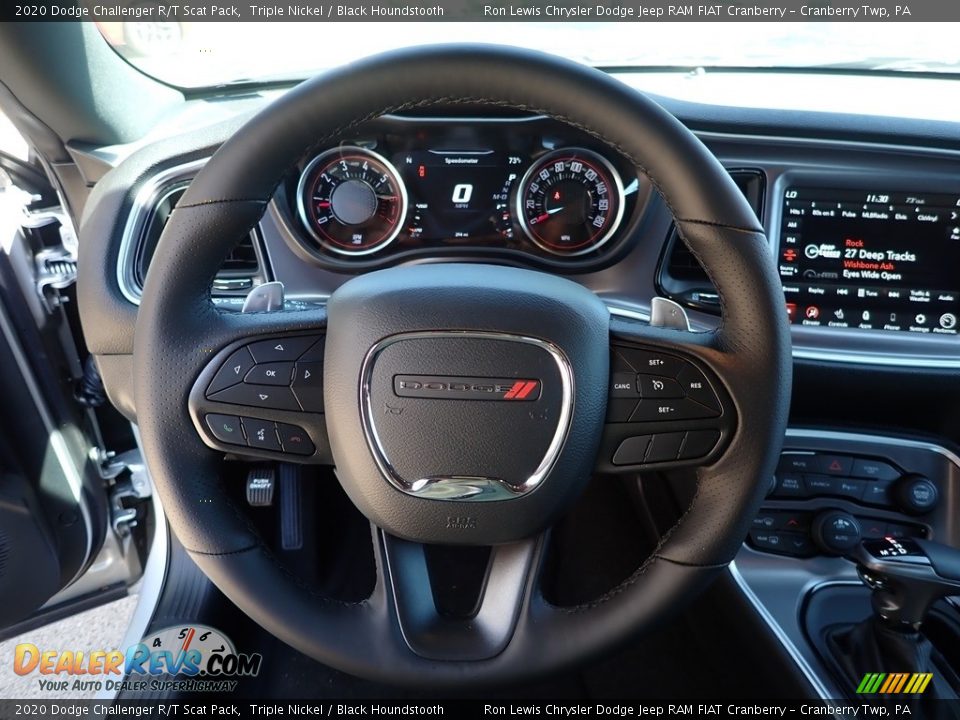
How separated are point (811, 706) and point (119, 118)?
1748mm

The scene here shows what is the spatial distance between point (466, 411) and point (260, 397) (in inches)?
10.6

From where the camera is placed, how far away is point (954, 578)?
1.09m

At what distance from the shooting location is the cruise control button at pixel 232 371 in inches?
36.4

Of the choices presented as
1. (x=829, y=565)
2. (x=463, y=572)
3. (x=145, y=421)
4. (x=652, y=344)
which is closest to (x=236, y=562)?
(x=145, y=421)

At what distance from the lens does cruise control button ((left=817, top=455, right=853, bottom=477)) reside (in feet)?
5.12

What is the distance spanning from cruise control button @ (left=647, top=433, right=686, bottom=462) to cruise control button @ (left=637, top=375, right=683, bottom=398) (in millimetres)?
52

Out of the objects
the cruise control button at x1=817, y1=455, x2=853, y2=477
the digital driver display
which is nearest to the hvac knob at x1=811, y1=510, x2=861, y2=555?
the cruise control button at x1=817, y1=455, x2=853, y2=477

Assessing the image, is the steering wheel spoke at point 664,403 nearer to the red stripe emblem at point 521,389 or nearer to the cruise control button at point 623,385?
the cruise control button at point 623,385

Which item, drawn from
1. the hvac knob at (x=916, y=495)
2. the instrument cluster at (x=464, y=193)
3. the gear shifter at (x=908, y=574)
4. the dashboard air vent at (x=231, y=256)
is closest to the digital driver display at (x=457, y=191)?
the instrument cluster at (x=464, y=193)

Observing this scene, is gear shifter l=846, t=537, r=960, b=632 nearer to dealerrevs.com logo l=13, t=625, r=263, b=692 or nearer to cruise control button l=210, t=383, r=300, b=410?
cruise control button l=210, t=383, r=300, b=410

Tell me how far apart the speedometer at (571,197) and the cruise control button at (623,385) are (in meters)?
0.59

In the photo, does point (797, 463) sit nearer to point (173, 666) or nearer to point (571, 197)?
point (571, 197)

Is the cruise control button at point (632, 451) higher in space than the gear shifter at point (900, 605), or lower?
higher

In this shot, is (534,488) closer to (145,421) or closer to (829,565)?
(145,421)
